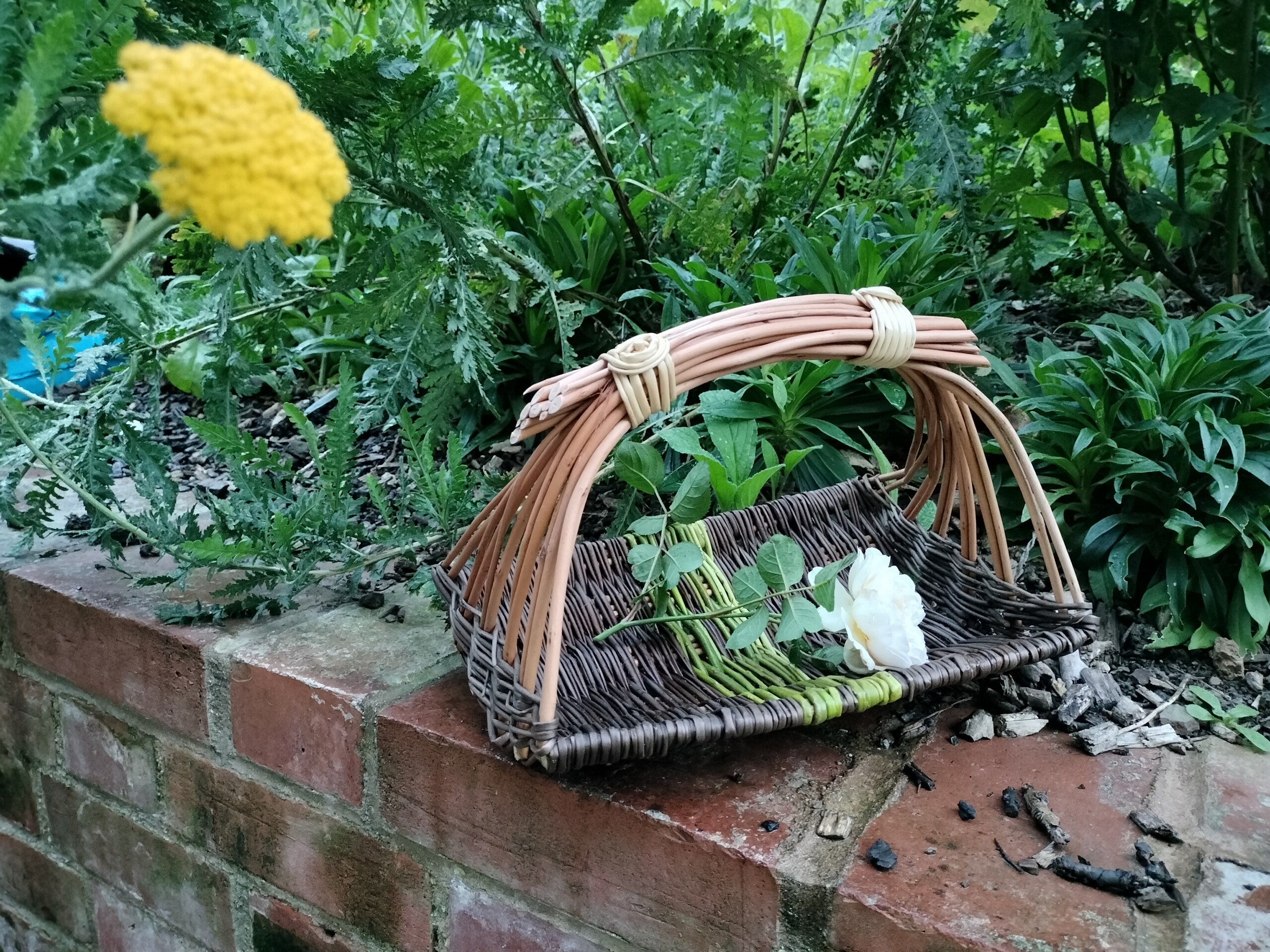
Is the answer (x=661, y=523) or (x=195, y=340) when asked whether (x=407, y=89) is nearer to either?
(x=661, y=523)

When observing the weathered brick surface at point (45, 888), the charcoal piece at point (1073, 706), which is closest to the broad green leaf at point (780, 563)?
the charcoal piece at point (1073, 706)

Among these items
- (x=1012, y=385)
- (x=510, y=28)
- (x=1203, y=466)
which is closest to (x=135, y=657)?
(x=510, y=28)

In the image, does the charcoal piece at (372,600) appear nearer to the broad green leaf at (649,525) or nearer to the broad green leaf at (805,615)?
the broad green leaf at (649,525)

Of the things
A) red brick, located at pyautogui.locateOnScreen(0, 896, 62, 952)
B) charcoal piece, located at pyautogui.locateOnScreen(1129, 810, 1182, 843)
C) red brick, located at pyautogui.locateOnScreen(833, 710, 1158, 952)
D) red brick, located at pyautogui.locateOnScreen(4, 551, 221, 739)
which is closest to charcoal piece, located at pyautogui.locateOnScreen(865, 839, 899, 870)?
red brick, located at pyautogui.locateOnScreen(833, 710, 1158, 952)

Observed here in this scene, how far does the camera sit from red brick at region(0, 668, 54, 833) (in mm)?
1394

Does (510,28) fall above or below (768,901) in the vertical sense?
above

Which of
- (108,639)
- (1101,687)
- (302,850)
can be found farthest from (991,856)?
(108,639)

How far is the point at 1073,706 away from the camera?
95 centimetres

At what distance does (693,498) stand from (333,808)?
562mm

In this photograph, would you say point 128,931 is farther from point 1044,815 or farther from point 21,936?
point 1044,815

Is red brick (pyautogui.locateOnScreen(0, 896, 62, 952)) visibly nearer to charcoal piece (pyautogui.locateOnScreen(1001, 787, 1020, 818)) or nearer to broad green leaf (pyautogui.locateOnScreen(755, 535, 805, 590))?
broad green leaf (pyautogui.locateOnScreen(755, 535, 805, 590))

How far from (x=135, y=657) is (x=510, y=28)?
3.07ft

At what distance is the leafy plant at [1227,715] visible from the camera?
914mm

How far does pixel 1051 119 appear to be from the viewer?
2.13 m
